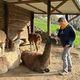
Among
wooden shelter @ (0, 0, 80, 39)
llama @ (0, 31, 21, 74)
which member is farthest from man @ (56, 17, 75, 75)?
wooden shelter @ (0, 0, 80, 39)

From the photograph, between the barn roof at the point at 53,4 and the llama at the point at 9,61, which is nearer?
the llama at the point at 9,61

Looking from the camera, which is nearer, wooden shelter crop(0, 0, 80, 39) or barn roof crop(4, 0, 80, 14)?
barn roof crop(4, 0, 80, 14)

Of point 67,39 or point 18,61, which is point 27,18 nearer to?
point 18,61

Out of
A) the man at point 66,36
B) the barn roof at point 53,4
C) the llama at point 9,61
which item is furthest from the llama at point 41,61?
the barn roof at point 53,4

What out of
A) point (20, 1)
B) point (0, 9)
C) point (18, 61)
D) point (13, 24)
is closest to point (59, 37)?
point (18, 61)

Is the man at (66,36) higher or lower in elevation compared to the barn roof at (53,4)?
lower

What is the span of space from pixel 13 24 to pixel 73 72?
22.4 ft

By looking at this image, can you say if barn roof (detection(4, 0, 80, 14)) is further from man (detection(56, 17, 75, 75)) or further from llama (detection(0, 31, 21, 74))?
llama (detection(0, 31, 21, 74))

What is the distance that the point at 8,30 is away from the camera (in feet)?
47.3

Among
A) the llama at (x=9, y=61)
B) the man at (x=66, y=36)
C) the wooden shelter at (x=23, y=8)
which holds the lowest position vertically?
the llama at (x=9, y=61)

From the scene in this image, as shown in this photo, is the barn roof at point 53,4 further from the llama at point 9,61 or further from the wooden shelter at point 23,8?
the llama at point 9,61

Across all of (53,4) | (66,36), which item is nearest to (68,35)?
(66,36)

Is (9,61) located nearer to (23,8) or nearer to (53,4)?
(53,4)

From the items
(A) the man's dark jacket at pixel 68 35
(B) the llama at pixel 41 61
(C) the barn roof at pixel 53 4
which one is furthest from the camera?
(C) the barn roof at pixel 53 4
